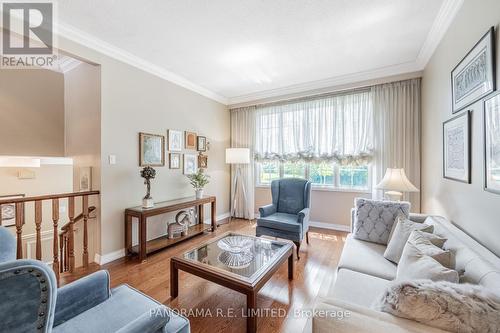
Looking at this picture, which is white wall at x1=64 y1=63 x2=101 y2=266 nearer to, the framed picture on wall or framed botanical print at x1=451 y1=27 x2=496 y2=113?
the framed picture on wall

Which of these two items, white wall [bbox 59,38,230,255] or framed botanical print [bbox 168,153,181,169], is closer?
white wall [bbox 59,38,230,255]

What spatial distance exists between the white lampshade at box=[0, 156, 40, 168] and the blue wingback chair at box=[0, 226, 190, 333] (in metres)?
3.34

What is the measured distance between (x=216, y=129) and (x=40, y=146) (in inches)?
119

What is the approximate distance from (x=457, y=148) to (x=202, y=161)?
11.6 feet

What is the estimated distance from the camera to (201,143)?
406 centimetres

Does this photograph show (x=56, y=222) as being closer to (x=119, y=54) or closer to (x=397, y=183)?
(x=119, y=54)

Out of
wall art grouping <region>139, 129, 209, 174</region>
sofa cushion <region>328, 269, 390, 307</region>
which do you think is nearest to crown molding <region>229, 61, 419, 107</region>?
wall art grouping <region>139, 129, 209, 174</region>

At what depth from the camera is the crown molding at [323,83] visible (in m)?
3.18

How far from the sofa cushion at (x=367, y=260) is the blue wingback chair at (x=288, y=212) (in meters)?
0.72

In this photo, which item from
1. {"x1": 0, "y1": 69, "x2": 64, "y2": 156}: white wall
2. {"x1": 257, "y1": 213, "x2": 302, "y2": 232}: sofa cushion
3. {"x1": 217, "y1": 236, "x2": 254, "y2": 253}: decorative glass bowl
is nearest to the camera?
{"x1": 217, "y1": 236, "x2": 254, "y2": 253}: decorative glass bowl

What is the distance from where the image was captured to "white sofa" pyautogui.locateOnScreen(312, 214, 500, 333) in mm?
854

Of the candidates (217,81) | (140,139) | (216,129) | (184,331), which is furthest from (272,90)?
(184,331)

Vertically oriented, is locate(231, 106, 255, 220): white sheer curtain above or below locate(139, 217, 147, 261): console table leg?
above

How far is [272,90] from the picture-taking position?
13.8 feet
